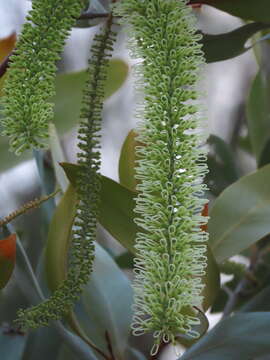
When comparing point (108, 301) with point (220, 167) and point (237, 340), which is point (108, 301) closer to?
point (237, 340)

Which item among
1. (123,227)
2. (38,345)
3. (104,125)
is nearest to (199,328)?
(123,227)

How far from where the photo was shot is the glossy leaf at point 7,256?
0.78 m

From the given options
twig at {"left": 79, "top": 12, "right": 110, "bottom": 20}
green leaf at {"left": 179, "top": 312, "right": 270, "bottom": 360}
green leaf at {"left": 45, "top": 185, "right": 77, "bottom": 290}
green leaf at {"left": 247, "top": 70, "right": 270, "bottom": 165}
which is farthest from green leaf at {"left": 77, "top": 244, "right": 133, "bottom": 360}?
green leaf at {"left": 247, "top": 70, "right": 270, "bottom": 165}

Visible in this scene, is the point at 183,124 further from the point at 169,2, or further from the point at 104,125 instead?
the point at 104,125

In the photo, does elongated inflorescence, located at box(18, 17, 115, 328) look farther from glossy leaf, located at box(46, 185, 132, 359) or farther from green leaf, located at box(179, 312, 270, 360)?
glossy leaf, located at box(46, 185, 132, 359)

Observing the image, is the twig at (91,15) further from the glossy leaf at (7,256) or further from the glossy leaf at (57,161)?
the glossy leaf at (7,256)

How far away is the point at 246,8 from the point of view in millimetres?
833

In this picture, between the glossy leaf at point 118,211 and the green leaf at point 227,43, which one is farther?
the green leaf at point 227,43

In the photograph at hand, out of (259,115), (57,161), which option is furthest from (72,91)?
(259,115)

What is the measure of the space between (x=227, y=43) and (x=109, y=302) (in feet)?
1.25

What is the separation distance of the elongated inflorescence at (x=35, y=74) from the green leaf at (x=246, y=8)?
264mm

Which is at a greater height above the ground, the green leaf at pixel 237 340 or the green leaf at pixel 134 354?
the green leaf at pixel 237 340

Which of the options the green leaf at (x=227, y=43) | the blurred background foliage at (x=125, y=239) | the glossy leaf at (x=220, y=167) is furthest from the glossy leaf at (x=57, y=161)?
the glossy leaf at (x=220, y=167)

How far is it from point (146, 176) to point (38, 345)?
546mm
